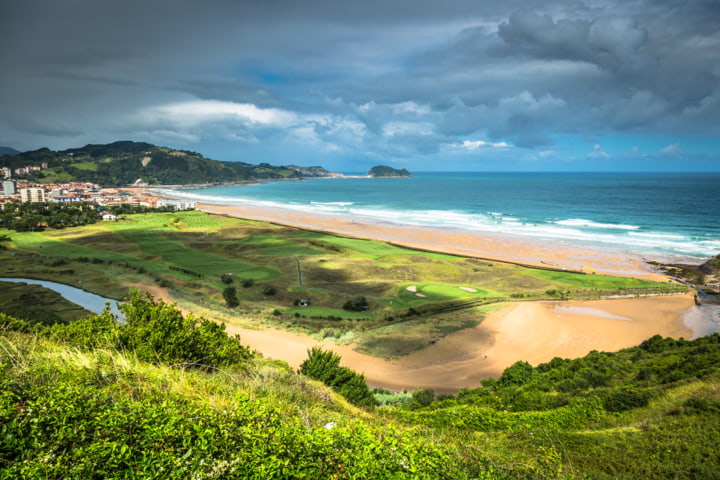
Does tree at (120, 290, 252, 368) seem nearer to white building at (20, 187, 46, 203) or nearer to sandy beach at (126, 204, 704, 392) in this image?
sandy beach at (126, 204, 704, 392)

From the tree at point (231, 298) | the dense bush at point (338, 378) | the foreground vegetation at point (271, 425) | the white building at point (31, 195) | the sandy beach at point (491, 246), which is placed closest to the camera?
the foreground vegetation at point (271, 425)

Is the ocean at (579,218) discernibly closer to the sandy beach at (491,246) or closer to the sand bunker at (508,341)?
the sandy beach at (491,246)

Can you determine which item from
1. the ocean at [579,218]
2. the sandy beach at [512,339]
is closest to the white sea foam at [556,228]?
the ocean at [579,218]

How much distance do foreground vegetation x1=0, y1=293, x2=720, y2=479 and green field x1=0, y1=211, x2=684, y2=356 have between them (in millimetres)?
14371

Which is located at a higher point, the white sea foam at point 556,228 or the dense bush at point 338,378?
the white sea foam at point 556,228

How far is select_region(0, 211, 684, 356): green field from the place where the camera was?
100 ft

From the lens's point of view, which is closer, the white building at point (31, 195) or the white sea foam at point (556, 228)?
the white sea foam at point (556, 228)

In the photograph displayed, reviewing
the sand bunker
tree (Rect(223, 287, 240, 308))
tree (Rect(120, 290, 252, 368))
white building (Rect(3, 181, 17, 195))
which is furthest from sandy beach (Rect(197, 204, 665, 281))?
white building (Rect(3, 181, 17, 195))

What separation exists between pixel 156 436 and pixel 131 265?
46.9m

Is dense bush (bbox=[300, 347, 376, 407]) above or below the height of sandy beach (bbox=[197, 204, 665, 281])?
below

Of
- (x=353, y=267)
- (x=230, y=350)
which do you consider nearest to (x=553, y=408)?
(x=230, y=350)

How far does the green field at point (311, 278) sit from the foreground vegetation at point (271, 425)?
14371 mm

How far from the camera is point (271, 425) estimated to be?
557cm

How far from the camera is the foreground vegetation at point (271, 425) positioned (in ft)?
15.1
